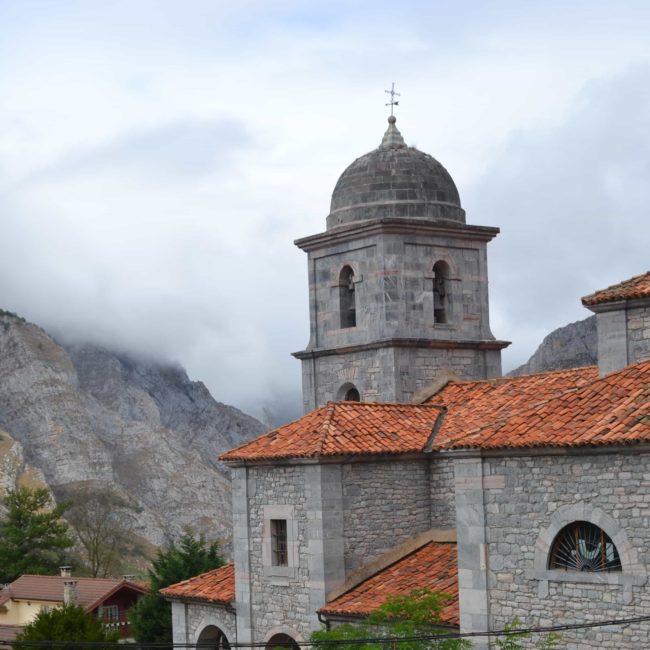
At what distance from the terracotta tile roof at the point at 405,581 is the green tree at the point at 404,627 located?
0.84m

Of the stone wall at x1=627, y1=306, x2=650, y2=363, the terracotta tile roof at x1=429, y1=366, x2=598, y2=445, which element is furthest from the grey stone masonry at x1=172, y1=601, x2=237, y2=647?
the stone wall at x1=627, y1=306, x2=650, y2=363

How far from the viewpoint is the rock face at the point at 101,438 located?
4183 inches

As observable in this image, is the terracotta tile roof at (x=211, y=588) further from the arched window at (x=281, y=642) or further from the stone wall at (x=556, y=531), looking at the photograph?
the stone wall at (x=556, y=531)

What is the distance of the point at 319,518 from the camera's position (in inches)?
885

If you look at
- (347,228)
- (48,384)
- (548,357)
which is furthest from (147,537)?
(347,228)

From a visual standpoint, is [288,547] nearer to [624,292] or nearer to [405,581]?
[405,581]

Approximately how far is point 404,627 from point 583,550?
306 cm

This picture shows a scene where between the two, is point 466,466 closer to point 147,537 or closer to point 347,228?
point 347,228

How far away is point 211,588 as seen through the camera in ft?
84.4

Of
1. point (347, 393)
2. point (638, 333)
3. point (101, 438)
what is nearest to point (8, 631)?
point (347, 393)

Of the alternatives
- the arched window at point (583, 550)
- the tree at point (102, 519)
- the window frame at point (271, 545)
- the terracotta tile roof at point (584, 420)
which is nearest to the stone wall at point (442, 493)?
the window frame at point (271, 545)

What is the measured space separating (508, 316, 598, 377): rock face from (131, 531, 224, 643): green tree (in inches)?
779

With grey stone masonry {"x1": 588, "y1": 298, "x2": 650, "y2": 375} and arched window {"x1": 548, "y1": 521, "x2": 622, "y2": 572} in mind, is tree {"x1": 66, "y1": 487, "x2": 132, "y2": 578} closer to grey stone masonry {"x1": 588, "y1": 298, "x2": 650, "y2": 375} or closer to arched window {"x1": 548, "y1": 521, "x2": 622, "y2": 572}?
grey stone masonry {"x1": 588, "y1": 298, "x2": 650, "y2": 375}

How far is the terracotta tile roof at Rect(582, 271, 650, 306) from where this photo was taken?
20136mm
